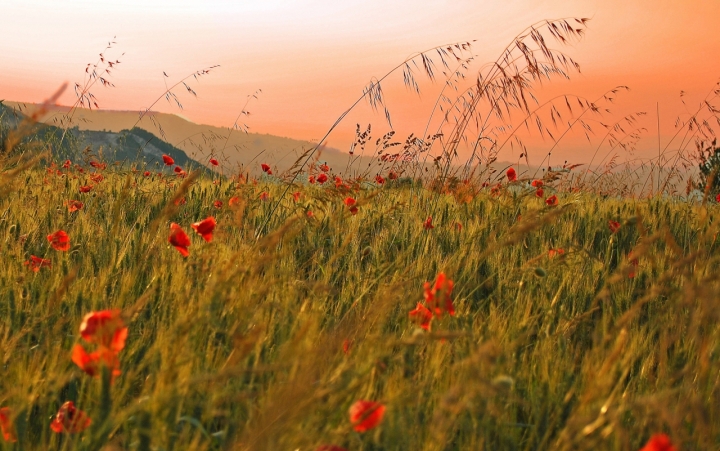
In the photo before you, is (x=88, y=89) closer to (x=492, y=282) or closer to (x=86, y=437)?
(x=492, y=282)

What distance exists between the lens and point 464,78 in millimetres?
4406

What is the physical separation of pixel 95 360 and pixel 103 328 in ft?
0.29

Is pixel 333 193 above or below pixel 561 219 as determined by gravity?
above

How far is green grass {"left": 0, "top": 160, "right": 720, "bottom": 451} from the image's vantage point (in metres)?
0.99

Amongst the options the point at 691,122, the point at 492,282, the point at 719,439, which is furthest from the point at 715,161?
the point at 719,439

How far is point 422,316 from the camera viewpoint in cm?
150

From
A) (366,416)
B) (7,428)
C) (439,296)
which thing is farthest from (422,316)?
(7,428)

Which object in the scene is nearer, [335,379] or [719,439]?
[335,379]

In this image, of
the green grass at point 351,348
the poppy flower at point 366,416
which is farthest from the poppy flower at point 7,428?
the poppy flower at point 366,416

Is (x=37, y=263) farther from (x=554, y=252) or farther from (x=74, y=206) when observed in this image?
(x=554, y=252)

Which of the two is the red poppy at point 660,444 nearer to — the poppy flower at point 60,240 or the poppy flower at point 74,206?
the poppy flower at point 60,240

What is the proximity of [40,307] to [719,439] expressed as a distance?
171cm

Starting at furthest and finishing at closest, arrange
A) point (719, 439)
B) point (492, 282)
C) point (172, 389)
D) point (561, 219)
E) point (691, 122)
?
point (691, 122) < point (561, 219) < point (492, 282) < point (719, 439) < point (172, 389)

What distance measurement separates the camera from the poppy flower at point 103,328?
1.04 meters
